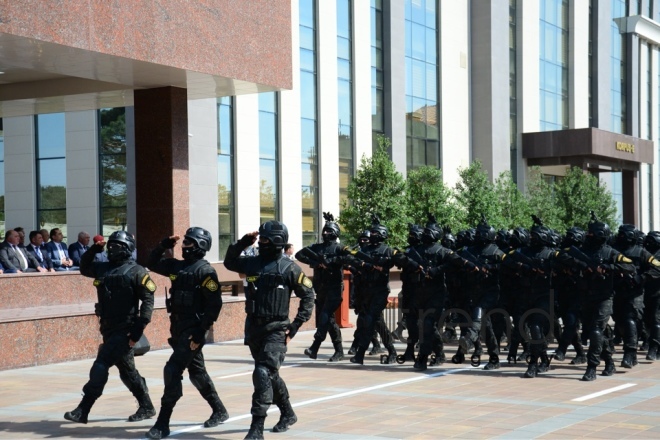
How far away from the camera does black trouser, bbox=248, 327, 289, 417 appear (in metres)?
8.98

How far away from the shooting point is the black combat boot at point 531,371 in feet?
42.9

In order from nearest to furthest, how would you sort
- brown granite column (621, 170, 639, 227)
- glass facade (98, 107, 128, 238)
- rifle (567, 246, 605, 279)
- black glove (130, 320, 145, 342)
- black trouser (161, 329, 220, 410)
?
black trouser (161, 329, 220, 410) < black glove (130, 320, 145, 342) < rifle (567, 246, 605, 279) < glass facade (98, 107, 128, 238) < brown granite column (621, 170, 639, 227)

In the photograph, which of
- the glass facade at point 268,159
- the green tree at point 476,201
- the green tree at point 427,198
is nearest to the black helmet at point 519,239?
the green tree at point 427,198

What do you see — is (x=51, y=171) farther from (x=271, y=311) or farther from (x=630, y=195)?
(x=630, y=195)

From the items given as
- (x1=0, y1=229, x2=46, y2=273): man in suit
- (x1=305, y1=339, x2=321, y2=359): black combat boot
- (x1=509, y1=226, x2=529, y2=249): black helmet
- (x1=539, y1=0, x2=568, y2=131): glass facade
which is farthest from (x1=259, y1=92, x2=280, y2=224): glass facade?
(x1=539, y1=0, x2=568, y2=131): glass facade

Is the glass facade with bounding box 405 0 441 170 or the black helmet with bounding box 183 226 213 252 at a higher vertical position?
the glass facade with bounding box 405 0 441 170

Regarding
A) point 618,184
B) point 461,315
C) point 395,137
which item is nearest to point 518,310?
point 461,315

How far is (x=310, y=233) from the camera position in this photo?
3256 centimetres

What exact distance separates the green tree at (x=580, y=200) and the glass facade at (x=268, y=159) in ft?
46.0

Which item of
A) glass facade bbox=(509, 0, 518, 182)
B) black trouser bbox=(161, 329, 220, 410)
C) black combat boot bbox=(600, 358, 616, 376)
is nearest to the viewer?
black trouser bbox=(161, 329, 220, 410)

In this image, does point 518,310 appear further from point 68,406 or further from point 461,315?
point 68,406

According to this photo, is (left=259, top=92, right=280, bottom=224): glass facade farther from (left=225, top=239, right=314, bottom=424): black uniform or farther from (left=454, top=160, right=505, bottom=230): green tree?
(left=225, top=239, right=314, bottom=424): black uniform

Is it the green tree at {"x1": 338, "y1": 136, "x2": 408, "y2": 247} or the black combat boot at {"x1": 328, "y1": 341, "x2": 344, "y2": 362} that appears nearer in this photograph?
the black combat boot at {"x1": 328, "y1": 341, "x2": 344, "y2": 362}

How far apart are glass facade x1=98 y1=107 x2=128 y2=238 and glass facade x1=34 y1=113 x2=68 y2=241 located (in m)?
1.22
